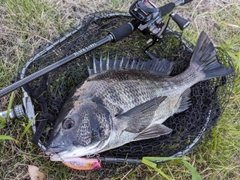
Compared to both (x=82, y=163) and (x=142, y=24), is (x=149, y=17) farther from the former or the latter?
(x=82, y=163)

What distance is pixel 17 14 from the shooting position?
3105 mm

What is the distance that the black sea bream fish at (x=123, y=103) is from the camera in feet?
7.17

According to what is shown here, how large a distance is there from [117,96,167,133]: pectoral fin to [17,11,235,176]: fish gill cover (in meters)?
0.26

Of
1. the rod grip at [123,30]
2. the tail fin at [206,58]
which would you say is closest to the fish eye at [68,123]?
the rod grip at [123,30]

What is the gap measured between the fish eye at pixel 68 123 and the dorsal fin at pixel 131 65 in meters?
0.49

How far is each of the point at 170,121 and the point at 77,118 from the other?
973 mm

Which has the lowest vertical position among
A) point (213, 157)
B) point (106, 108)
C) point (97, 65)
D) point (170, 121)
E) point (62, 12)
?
point (213, 157)

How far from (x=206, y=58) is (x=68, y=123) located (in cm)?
139

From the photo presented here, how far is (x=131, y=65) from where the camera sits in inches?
106

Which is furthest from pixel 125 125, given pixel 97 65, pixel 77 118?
pixel 97 65

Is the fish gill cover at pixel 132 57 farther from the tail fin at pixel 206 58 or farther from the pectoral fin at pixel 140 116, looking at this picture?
the pectoral fin at pixel 140 116

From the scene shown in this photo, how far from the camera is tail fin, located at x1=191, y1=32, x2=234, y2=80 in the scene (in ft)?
9.32

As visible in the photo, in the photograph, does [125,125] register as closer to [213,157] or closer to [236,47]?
[213,157]

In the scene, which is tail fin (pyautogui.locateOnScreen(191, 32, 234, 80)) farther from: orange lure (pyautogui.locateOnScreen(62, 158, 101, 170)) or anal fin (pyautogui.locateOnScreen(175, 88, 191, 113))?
orange lure (pyautogui.locateOnScreen(62, 158, 101, 170))
